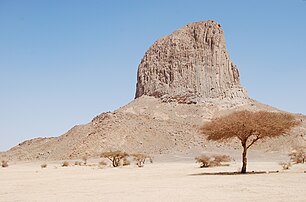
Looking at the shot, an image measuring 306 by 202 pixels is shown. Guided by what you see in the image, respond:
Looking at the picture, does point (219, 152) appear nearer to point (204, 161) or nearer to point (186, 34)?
point (204, 161)

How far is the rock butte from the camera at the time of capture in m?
91.6

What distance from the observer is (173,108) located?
116000 millimetres

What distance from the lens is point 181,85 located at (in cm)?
12319

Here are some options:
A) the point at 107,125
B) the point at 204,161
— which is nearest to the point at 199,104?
the point at 107,125

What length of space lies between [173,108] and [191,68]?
13816mm

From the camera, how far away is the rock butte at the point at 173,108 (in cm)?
9162

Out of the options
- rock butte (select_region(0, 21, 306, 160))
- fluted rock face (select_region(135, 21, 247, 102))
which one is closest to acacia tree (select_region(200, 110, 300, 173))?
rock butte (select_region(0, 21, 306, 160))

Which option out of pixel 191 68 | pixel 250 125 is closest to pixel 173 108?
pixel 191 68

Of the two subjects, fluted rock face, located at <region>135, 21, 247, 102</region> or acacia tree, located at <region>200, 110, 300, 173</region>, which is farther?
fluted rock face, located at <region>135, 21, 247, 102</region>

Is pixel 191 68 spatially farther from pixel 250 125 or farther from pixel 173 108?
pixel 250 125

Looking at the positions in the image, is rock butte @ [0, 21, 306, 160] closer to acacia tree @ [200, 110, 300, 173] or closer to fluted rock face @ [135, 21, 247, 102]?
fluted rock face @ [135, 21, 247, 102]

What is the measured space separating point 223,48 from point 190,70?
528 inches

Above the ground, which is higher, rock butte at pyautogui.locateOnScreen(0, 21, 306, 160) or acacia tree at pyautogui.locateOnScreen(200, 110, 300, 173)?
rock butte at pyautogui.locateOnScreen(0, 21, 306, 160)

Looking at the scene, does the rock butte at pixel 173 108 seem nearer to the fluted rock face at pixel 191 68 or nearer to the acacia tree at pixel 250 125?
the fluted rock face at pixel 191 68
